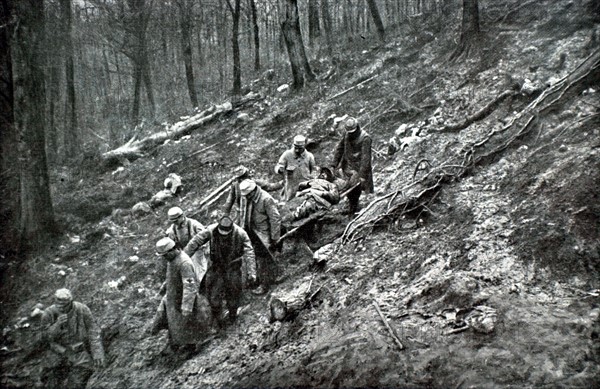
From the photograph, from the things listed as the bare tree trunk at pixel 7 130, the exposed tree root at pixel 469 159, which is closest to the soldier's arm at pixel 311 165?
the exposed tree root at pixel 469 159

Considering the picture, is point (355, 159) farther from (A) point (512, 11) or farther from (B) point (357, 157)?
(A) point (512, 11)

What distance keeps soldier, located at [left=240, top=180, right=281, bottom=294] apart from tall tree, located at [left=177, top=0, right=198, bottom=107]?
2.58m

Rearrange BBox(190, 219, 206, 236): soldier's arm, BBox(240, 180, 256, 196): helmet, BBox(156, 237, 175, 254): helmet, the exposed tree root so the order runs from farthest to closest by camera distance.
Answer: the exposed tree root
BBox(240, 180, 256, 196): helmet
BBox(190, 219, 206, 236): soldier's arm
BBox(156, 237, 175, 254): helmet

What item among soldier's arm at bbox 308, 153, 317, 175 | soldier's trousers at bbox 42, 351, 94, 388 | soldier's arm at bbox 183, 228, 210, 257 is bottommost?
soldier's trousers at bbox 42, 351, 94, 388

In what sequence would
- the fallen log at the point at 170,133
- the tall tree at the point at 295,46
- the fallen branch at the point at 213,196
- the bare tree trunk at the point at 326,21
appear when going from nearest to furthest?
the fallen branch at the point at 213,196 → the fallen log at the point at 170,133 → the tall tree at the point at 295,46 → the bare tree trunk at the point at 326,21

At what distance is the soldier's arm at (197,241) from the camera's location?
4.44 metres

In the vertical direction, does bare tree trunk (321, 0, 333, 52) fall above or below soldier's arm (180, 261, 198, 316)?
above

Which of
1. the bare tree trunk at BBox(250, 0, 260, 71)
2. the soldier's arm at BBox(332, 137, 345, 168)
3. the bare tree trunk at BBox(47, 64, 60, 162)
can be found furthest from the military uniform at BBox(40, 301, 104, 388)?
the bare tree trunk at BBox(250, 0, 260, 71)

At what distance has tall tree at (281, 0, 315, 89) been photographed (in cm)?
675

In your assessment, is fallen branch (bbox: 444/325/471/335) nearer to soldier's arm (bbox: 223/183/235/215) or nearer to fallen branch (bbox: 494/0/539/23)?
soldier's arm (bbox: 223/183/235/215)

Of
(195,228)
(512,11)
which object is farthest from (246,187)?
(512,11)

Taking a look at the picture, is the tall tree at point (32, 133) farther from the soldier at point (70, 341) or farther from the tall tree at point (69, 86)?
the soldier at point (70, 341)

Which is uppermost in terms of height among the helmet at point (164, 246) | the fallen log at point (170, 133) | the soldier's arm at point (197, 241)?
the fallen log at point (170, 133)

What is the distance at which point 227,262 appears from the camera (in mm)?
4512
